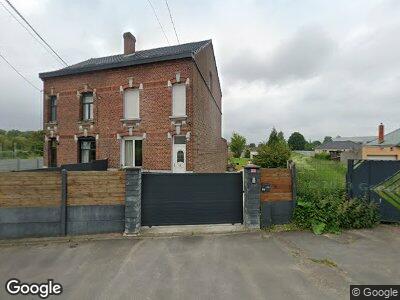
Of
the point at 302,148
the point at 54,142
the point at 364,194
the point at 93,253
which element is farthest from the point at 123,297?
the point at 302,148

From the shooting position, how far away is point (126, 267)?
206 inches

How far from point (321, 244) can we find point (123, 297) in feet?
16.2

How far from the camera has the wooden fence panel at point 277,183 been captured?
791 cm

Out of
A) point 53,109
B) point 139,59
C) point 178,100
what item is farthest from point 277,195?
point 53,109

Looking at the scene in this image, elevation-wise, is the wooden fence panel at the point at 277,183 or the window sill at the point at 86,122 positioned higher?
the window sill at the point at 86,122

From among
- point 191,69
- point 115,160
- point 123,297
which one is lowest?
point 123,297

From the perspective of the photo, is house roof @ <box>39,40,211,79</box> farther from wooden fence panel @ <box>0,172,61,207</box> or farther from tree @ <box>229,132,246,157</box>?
tree @ <box>229,132,246,157</box>

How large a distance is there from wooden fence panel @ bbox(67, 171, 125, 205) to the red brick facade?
6068mm

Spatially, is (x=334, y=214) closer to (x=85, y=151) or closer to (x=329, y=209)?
(x=329, y=209)

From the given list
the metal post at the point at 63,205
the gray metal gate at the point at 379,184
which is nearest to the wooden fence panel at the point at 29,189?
the metal post at the point at 63,205

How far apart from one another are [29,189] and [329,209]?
8.75 metres

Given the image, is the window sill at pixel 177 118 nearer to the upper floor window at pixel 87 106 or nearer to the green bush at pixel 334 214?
the upper floor window at pixel 87 106

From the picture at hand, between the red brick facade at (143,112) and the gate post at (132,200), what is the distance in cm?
594

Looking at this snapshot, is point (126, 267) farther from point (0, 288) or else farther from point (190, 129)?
point (190, 129)
